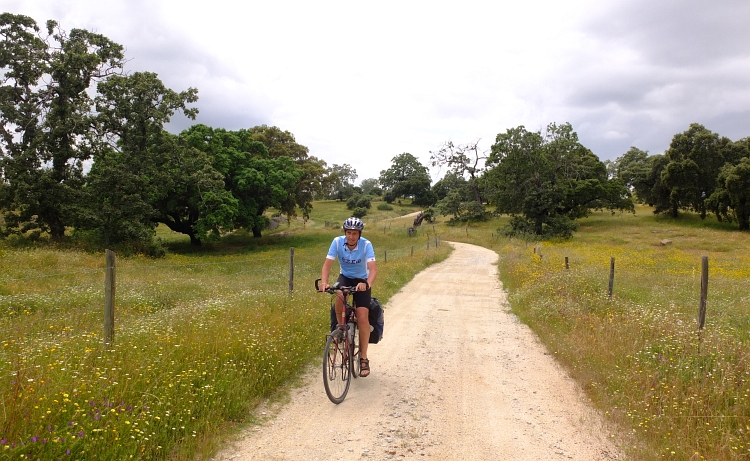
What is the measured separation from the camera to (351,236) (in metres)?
5.32

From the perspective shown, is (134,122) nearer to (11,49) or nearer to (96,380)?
(11,49)

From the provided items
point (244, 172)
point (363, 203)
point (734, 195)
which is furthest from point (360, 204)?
point (734, 195)

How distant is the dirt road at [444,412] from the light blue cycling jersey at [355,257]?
1.55m

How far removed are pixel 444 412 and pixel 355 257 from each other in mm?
2156

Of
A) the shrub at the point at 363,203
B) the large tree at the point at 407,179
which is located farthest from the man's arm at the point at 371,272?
the large tree at the point at 407,179

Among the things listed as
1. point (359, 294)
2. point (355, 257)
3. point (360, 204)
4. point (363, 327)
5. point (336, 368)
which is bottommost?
point (336, 368)

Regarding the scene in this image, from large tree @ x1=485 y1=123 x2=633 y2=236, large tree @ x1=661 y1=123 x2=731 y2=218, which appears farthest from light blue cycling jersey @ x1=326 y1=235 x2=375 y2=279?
large tree @ x1=661 y1=123 x2=731 y2=218

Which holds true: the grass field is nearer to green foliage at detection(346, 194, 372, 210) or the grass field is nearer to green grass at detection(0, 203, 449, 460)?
green grass at detection(0, 203, 449, 460)

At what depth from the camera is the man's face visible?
5.28 meters

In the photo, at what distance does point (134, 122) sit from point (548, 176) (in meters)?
36.9

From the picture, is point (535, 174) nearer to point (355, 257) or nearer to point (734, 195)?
point (734, 195)

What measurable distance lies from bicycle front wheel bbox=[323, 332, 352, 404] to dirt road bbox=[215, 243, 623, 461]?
0.14 meters

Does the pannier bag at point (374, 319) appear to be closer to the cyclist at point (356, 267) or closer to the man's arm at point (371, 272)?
the cyclist at point (356, 267)

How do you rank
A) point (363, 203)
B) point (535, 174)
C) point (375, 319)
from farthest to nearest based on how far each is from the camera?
point (363, 203) < point (535, 174) < point (375, 319)
